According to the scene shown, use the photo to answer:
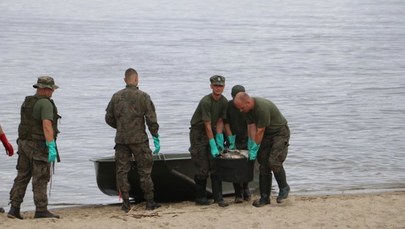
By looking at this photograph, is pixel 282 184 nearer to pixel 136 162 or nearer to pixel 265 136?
pixel 265 136

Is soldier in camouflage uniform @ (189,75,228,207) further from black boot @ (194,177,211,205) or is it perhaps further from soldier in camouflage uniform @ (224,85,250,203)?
soldier in camouflage uniform @ (224,85,250,203)

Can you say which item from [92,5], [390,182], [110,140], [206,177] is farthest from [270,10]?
[206,177]

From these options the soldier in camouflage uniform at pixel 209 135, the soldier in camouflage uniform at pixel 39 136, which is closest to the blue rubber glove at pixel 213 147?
the soldier in camouflage uniform at pixel 209 135

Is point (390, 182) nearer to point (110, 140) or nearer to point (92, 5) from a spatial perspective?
point (110, 140)

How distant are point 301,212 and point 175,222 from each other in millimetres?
1862

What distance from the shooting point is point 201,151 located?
51.4 feet

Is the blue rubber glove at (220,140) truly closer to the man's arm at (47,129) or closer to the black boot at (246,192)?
the black boot at (246,192)

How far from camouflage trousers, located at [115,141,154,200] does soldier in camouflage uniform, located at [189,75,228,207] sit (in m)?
0.78

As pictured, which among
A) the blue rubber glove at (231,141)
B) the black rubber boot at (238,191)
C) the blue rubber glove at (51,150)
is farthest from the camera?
the black rubber boot at (238,191)

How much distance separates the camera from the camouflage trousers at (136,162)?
50.0 feet

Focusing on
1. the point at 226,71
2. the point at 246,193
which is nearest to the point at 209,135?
the point at 246,193

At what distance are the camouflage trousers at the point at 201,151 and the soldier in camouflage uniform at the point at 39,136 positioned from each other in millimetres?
2172

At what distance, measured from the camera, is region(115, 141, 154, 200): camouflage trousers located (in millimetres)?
15242

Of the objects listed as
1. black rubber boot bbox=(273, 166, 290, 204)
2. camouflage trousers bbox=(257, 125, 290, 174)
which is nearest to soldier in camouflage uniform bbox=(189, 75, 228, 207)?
camouflage trousers bbox=(257, 125, 290, 174)
